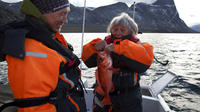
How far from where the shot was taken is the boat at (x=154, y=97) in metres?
4.12

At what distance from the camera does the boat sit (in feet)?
13.5

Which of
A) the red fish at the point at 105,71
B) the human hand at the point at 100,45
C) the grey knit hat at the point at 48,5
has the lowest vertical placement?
the red fish at the point at 105,71

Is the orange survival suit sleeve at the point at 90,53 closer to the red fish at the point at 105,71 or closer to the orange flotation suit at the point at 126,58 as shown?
the orange flotation suit at the point at 126,58

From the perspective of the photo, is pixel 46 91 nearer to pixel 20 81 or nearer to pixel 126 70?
pixel 20 81

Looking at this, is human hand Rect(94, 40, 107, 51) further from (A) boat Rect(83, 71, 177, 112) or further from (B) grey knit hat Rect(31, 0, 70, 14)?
(A) boat Rect(83, 71, 177, 112)

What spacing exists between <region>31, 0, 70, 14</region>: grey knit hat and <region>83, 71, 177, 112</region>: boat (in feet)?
10.1

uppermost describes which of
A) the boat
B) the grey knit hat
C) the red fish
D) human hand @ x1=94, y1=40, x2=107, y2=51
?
the grey knit hat

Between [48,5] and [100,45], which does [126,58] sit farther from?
[48,5]

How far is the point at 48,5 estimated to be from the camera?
174 cm

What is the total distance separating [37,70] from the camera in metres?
1.43

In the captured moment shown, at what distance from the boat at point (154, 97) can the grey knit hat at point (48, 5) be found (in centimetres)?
308

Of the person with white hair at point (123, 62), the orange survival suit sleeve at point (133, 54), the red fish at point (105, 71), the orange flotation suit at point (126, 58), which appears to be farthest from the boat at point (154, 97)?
the red fish at point (105, 71)

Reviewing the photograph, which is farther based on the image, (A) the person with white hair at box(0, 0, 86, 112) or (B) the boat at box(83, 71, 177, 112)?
(B) the boat at box(83, 71, 177, 112)

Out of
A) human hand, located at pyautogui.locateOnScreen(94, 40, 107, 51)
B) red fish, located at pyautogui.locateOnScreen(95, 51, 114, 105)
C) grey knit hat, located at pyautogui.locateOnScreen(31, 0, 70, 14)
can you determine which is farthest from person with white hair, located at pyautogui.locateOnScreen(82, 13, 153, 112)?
grey knit hat, located at pyautogui.locateOnScreen(31, 0, 70, 14)
